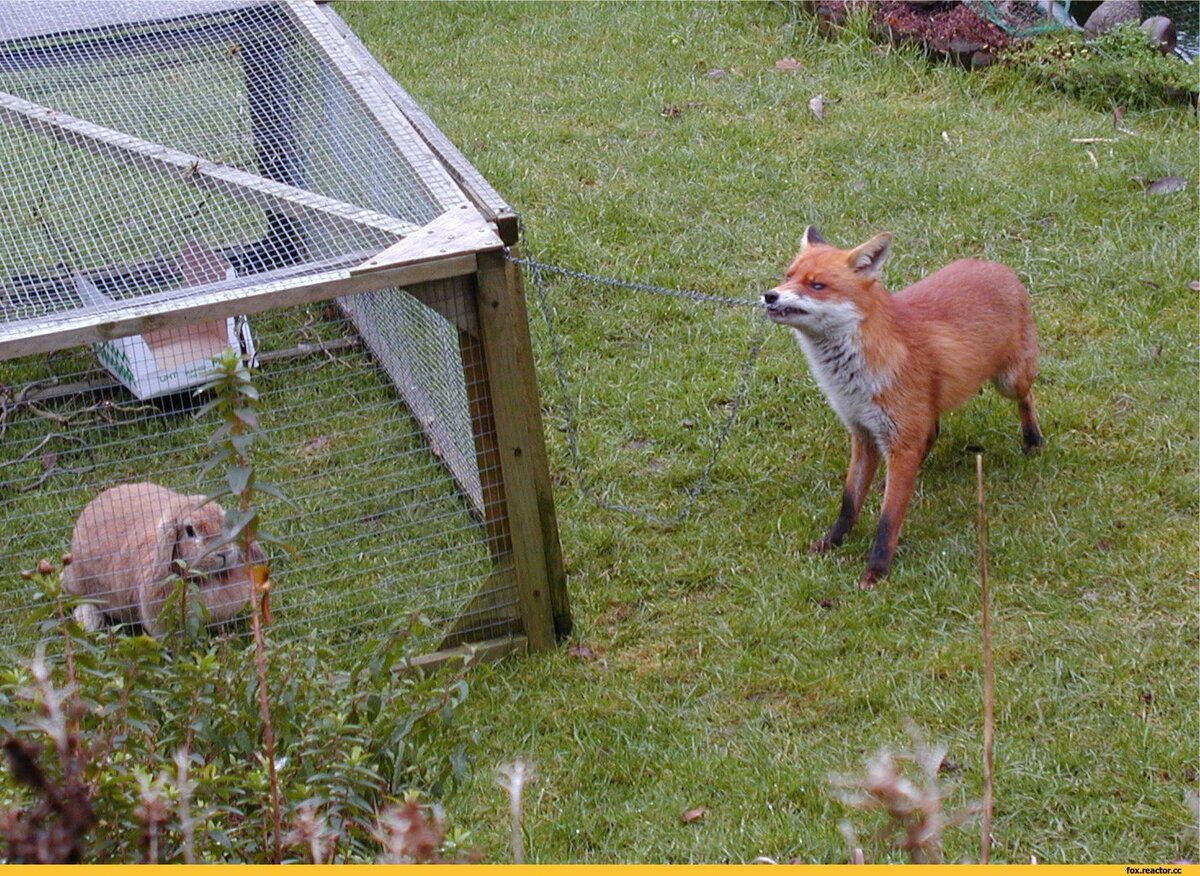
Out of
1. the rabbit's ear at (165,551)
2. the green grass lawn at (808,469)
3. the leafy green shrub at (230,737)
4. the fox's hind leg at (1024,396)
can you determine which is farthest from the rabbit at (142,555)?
the fox's hind leg at (1024,396)

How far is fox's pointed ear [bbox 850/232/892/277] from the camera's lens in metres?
4.47

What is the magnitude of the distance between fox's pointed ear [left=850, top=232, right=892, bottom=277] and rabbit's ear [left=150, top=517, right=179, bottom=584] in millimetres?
2457

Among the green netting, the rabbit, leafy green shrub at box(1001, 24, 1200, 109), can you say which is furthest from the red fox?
the green netting

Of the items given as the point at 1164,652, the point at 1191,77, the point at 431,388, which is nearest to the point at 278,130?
the point at 431,388

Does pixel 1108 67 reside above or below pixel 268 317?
above

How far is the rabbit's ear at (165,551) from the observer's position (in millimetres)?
4250

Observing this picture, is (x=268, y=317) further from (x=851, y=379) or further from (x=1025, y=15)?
(x=1025, y=15)

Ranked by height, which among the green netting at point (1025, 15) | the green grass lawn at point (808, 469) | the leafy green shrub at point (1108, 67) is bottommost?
the green grass lawn at point (808, 469)

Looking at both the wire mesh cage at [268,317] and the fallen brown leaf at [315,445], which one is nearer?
the wire mesh cage at [268,317]

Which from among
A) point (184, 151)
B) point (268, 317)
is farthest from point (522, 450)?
point (268, 317)

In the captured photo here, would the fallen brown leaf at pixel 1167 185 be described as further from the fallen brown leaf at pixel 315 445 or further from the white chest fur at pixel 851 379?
the fallen brown leaf at pixel 315 445

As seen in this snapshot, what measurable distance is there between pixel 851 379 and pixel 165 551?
239cm

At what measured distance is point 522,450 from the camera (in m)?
4.11
